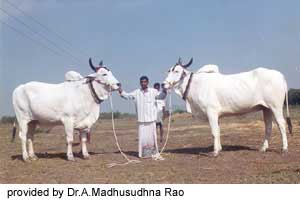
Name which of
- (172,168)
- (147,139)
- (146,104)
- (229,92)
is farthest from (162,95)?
(172,168)

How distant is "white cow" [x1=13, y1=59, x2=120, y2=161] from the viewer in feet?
34.0

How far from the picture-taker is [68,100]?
10.4m

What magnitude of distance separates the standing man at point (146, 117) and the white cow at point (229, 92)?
1.89 ft

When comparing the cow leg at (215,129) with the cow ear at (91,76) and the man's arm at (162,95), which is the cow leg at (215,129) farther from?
the cow ear at (91,76)

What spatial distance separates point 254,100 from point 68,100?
426cm

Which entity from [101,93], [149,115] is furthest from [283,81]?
[101,93]

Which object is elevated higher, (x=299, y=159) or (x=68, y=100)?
(x=68, y=100)

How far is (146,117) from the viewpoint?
34.7 ft

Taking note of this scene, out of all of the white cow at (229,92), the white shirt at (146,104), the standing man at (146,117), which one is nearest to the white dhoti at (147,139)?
the standing man at (146,117)

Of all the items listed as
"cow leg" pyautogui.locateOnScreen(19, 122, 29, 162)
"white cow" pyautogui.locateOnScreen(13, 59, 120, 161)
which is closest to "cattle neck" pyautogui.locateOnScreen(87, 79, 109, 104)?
"white cow" pyautogui.locateOnScreen(13, 59, 120, 161)

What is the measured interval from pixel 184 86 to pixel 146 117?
133cm

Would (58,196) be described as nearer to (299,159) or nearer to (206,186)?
(206,186)

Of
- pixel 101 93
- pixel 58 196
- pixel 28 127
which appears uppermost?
pixel 101 93

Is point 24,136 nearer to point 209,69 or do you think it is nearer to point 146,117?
point 146,117
